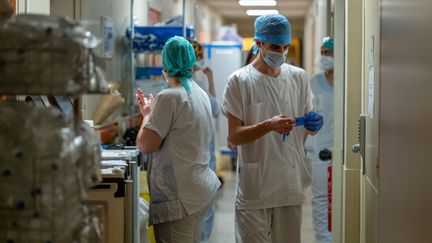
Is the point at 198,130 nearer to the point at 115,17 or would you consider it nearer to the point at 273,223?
the point at 273,223

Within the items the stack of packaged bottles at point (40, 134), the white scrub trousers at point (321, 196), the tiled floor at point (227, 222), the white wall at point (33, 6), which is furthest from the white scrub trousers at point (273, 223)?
the tiled floor at point (227, 222)

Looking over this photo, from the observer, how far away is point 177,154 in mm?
3242

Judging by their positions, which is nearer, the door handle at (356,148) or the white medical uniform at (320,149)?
the door handle at (356,148)

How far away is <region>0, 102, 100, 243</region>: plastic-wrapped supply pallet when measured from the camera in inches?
65.6

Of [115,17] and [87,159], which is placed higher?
[115,17]

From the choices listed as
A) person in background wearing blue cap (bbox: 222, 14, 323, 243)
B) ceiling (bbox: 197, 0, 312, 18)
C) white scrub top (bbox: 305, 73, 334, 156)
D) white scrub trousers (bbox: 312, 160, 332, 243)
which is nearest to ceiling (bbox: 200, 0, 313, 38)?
ceiling (bbox: 197, 0, 312, 18)

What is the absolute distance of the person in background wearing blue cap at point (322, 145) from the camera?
4957mm

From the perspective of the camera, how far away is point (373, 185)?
10.4 feet

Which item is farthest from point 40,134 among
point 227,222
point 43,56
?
point 227,222

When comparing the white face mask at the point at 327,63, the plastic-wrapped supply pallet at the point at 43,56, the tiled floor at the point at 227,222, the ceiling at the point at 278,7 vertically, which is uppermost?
the ceiling at the point at 278,7

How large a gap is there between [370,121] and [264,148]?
53cm

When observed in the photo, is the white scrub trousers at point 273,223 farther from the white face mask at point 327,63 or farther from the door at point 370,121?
the white face mask at point 327,63

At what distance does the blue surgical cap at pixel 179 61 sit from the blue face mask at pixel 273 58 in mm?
372

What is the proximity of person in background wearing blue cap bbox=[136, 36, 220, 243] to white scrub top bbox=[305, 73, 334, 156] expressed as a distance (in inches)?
70.4
